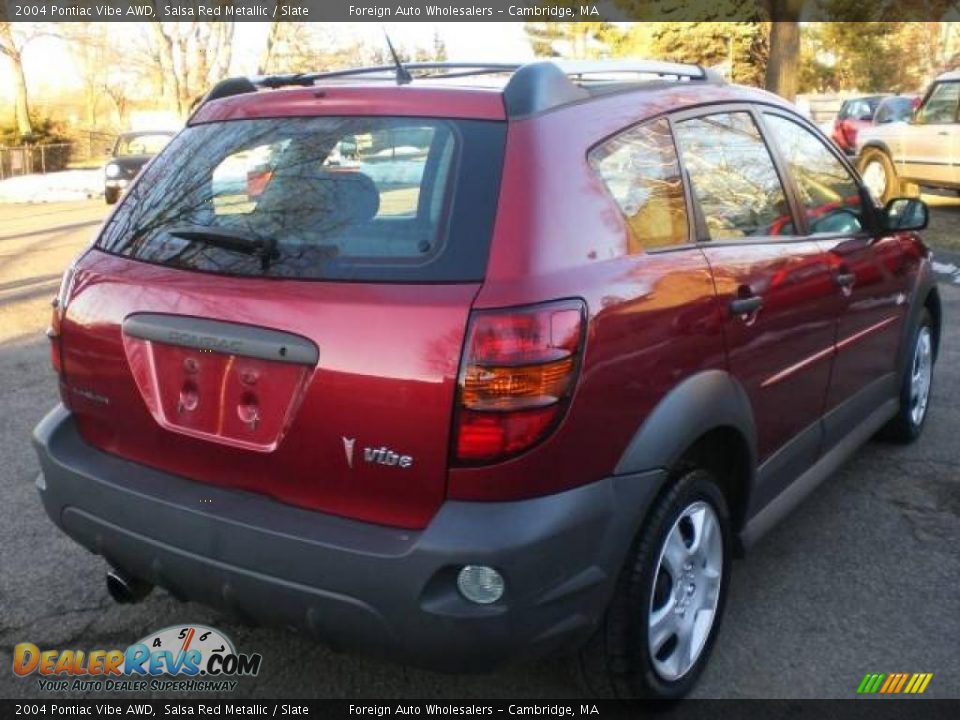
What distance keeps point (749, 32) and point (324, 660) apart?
1608 inches

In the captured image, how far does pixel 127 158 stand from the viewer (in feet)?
66.7

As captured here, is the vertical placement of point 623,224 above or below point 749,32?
below

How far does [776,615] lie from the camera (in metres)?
3.18

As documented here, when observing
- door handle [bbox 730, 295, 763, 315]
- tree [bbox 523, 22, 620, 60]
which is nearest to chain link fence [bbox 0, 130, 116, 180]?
tree [bbox 523, 22, 620, 60]

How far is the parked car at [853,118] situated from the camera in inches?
849

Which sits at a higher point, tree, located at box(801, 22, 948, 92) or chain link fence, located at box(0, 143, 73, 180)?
tree, located at box(801, 22, 948, 92)

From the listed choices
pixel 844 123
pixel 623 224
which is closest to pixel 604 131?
pixel 623 224

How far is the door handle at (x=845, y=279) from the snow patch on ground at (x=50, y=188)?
24239 millimetres

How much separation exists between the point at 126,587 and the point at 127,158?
19374mm

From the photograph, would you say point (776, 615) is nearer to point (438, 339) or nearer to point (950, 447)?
point (438, 339)

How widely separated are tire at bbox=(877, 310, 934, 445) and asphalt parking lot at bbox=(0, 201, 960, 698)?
0.09 m

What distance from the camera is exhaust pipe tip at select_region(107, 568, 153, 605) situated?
2.85m

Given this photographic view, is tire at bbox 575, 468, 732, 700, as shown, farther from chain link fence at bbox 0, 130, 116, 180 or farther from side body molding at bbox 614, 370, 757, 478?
chain link fence at bbox 0, 130, 116, 180

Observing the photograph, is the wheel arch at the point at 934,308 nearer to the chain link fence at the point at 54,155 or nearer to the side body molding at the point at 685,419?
the side body molding at the point at 685,419
